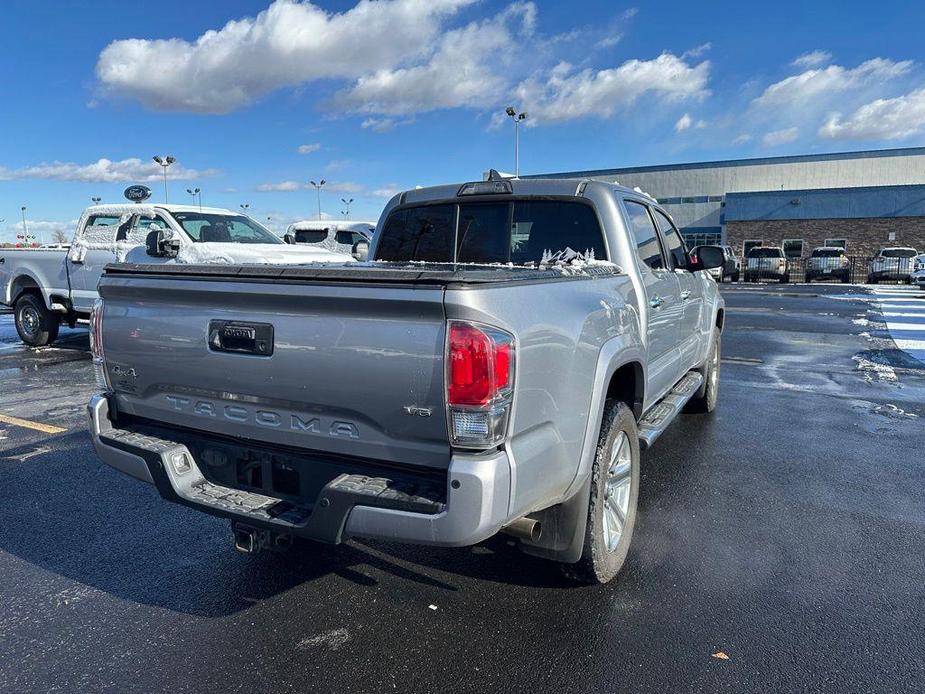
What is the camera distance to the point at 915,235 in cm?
4197

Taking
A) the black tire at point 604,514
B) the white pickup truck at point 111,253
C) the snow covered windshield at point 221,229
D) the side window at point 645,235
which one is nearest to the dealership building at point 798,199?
the snow covered windshield at point 221,229

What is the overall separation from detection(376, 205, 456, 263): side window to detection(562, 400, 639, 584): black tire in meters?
1.74

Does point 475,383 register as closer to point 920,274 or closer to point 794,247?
point 920,274

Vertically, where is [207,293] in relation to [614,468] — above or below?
above

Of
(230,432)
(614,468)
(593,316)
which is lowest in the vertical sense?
(614,468)

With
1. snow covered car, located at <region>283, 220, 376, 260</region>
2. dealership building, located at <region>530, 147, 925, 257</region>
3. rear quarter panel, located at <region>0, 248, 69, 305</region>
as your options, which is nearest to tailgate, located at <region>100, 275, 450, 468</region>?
rear quarter panel, located at <region>0, 248, 69, 305</region>

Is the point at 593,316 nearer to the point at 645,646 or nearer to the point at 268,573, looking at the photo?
the point at 645,646

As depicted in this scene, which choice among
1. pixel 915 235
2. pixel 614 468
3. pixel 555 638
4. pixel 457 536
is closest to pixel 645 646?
pixel 555 638

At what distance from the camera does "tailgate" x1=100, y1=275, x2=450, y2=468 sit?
233cm

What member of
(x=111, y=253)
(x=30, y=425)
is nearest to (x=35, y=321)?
(x=111, y=253)

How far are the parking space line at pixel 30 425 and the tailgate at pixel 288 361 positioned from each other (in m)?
3.50

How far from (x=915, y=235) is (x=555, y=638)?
49.0 meters

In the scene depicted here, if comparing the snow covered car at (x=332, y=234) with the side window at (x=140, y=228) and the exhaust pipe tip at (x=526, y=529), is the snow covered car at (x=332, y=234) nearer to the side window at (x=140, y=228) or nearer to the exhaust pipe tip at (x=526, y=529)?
the side window at (x=140, y=228)

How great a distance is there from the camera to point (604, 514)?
3.14 metres
